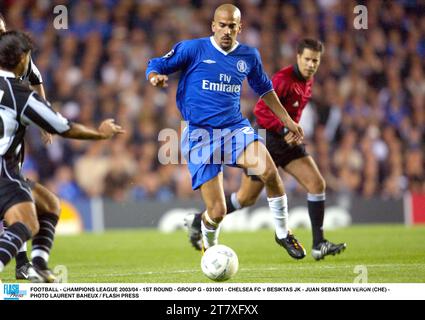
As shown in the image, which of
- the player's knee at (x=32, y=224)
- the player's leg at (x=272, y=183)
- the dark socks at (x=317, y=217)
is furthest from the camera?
the dark socks at (x=317, y=217)

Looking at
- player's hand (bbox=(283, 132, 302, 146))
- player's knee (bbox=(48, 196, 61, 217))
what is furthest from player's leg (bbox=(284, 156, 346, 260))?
player's knee (bbox=(48, 196, 61, 217))

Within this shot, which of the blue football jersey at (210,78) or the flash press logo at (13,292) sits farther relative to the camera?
the blue football jersey at (210,78)

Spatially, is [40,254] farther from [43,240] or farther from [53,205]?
[53,205]

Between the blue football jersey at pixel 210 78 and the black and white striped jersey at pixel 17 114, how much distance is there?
1.84 metres

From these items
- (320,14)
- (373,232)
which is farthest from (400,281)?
(320,14)

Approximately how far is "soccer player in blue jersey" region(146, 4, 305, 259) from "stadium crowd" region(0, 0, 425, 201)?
7.40 m

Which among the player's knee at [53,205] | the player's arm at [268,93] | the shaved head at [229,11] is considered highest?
the shaved head at [229,11]

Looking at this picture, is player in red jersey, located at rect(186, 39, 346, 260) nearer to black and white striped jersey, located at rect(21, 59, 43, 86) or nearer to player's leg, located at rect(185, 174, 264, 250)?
player's leg, located at rect(185, 174, 264, 250)

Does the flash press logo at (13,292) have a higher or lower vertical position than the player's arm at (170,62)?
lower

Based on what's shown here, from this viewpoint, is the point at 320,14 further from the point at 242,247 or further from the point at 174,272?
the point at 174,272

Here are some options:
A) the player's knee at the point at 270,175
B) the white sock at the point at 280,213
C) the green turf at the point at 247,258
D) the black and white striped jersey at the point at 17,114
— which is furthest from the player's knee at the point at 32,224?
the white sock at the point at 280,213

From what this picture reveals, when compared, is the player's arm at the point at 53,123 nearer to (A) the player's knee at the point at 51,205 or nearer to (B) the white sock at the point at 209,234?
(A) the player's knee at the point at 51,205

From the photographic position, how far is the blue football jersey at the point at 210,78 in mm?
7676

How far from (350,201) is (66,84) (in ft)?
18.8
